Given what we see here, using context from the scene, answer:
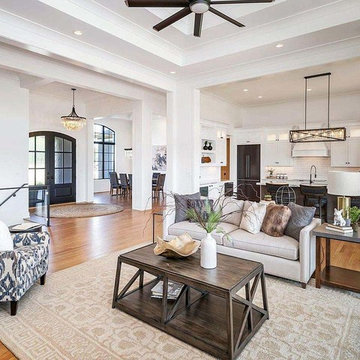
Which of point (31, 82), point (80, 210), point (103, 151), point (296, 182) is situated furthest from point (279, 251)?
point (103, 151)

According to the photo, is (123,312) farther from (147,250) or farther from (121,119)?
(121,119)

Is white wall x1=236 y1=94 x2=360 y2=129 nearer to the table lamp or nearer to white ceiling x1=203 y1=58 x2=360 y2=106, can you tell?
white ceiling x1=203 y1=58 x2=360 y2=106

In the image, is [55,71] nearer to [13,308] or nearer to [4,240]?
[4,240]

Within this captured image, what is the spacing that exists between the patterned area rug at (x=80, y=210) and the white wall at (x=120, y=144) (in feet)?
14.1

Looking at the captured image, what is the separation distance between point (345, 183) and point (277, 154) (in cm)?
619

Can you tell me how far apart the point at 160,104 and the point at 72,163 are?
3839 millimetres

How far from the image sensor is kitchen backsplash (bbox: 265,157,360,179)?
8672mm

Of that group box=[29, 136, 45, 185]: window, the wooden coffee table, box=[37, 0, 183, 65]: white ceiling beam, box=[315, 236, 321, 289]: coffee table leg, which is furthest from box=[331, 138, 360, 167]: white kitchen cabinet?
box=[29, 136, 45, 185]: window

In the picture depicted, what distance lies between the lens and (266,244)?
353cm

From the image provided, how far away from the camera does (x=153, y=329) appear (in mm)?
2479

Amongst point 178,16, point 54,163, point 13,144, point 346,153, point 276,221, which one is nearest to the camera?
point 178,16

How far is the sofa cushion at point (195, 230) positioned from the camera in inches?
158

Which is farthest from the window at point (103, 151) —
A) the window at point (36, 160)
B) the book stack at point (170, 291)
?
the book stack at point (170, 291)

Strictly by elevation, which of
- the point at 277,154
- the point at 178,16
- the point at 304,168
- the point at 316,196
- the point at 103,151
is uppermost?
the point at 178,16
